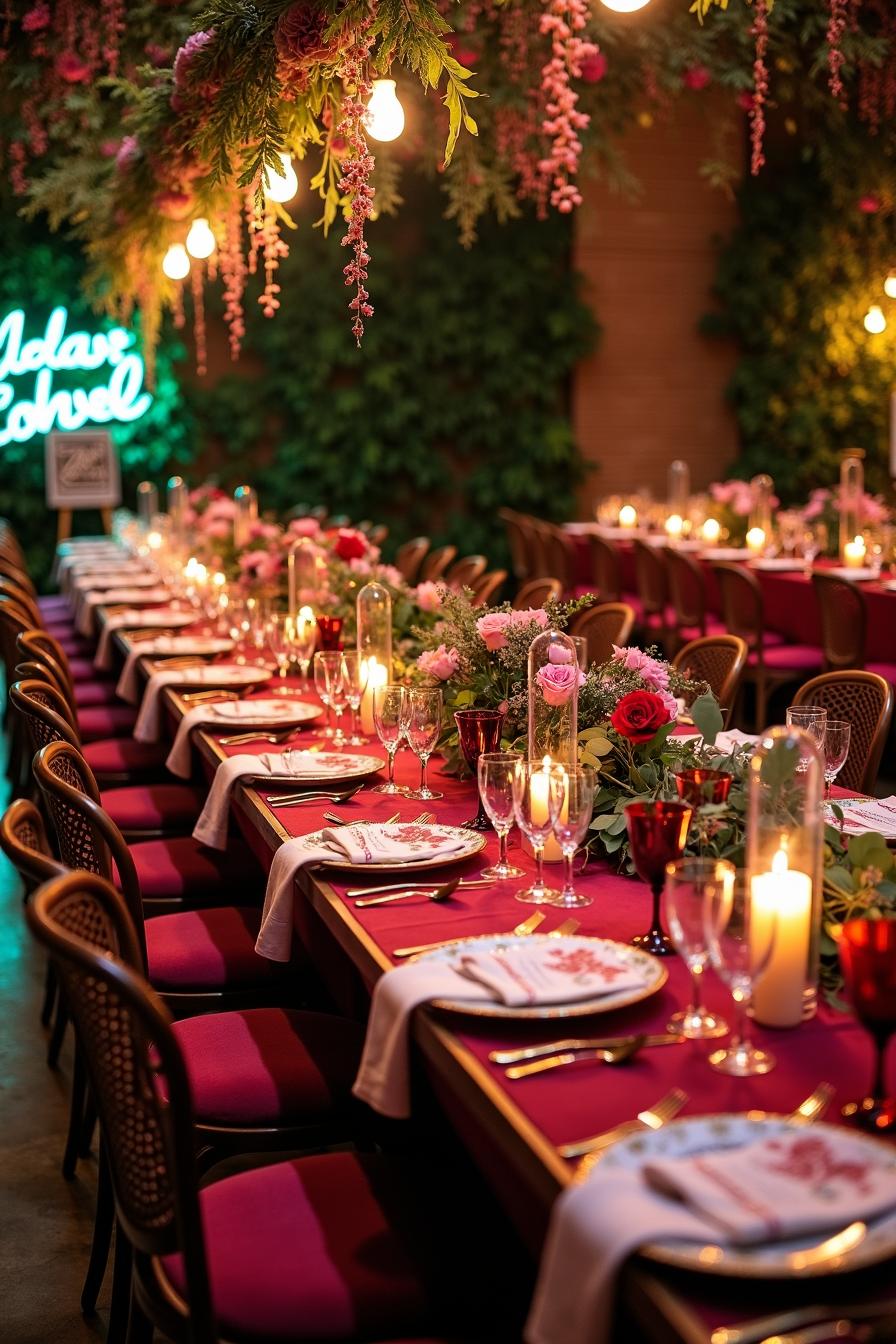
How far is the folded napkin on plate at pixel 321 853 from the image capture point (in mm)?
2441

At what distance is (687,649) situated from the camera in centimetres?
417

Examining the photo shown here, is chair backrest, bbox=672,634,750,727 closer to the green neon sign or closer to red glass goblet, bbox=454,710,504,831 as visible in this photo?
red glass goblet, bbox=454,710,504,831

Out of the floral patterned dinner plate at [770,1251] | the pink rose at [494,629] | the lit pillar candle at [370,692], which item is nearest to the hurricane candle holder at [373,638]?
the lit pillar candle at [370,692]

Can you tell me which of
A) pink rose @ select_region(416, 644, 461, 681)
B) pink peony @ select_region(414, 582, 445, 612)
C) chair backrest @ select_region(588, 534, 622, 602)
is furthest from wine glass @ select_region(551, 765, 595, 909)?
chair backrest @ select_region(588, 534, 622, 602)

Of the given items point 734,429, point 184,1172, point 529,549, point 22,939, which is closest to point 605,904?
point 184,1172

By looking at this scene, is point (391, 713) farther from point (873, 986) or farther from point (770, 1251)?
point (770, 1251)

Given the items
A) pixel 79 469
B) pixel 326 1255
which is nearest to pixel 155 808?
pixel 326 1255

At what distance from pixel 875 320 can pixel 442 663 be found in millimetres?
10344

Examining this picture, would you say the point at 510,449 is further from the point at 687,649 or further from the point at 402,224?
the point at 687,649

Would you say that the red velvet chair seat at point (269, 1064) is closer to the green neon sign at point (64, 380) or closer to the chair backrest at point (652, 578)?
the chair backrest at point (652, 578)

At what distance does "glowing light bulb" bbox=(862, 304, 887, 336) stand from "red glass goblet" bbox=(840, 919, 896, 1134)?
11727 millimetres

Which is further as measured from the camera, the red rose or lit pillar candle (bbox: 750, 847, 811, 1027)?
the red rose

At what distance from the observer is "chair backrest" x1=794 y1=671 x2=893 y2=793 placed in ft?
11.2

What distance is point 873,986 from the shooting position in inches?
59.6
